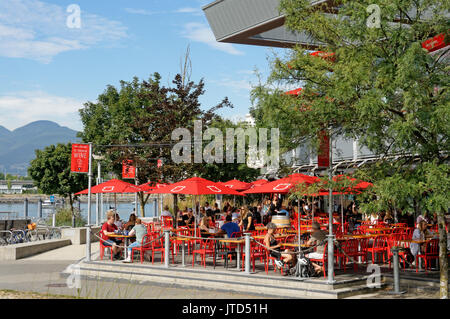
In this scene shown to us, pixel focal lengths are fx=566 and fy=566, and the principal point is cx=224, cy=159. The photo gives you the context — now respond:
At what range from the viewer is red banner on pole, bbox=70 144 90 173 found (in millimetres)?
27094

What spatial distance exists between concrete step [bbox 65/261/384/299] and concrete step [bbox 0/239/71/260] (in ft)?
18.3

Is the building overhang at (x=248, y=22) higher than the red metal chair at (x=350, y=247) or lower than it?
higher

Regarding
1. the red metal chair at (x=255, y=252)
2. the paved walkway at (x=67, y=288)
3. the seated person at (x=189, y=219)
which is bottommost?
the paved walkway at (x=67, y=288)

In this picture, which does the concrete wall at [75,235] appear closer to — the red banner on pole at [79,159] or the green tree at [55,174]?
the red banner on pole at [79,159]

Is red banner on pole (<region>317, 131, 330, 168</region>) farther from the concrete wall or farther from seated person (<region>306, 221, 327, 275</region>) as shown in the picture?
the concrete wall

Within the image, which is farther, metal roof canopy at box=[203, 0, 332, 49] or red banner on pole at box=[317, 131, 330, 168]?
metal roof canopy at box=[203, 0, 332, 49]

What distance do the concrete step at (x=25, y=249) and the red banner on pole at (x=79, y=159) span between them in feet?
13.7

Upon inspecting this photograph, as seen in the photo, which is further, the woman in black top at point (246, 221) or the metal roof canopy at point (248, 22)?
the metal roof canopy at point (248, 22)

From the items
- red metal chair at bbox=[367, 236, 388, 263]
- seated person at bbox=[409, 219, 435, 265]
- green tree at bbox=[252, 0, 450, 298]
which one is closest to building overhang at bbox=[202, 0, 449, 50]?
red metal chair at bbox=[367, 236, 388, 263]

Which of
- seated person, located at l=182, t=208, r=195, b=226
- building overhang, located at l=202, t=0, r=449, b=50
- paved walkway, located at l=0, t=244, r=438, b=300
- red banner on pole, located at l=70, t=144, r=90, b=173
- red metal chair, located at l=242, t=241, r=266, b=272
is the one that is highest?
building overhang, located at l=202, t=0, r=449, b=50

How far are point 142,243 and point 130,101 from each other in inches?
1076

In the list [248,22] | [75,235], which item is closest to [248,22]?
[248,22]

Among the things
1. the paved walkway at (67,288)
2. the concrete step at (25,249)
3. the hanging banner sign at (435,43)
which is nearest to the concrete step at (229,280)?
the paved walkway at (67,288)

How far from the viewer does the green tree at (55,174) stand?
1693 inches
